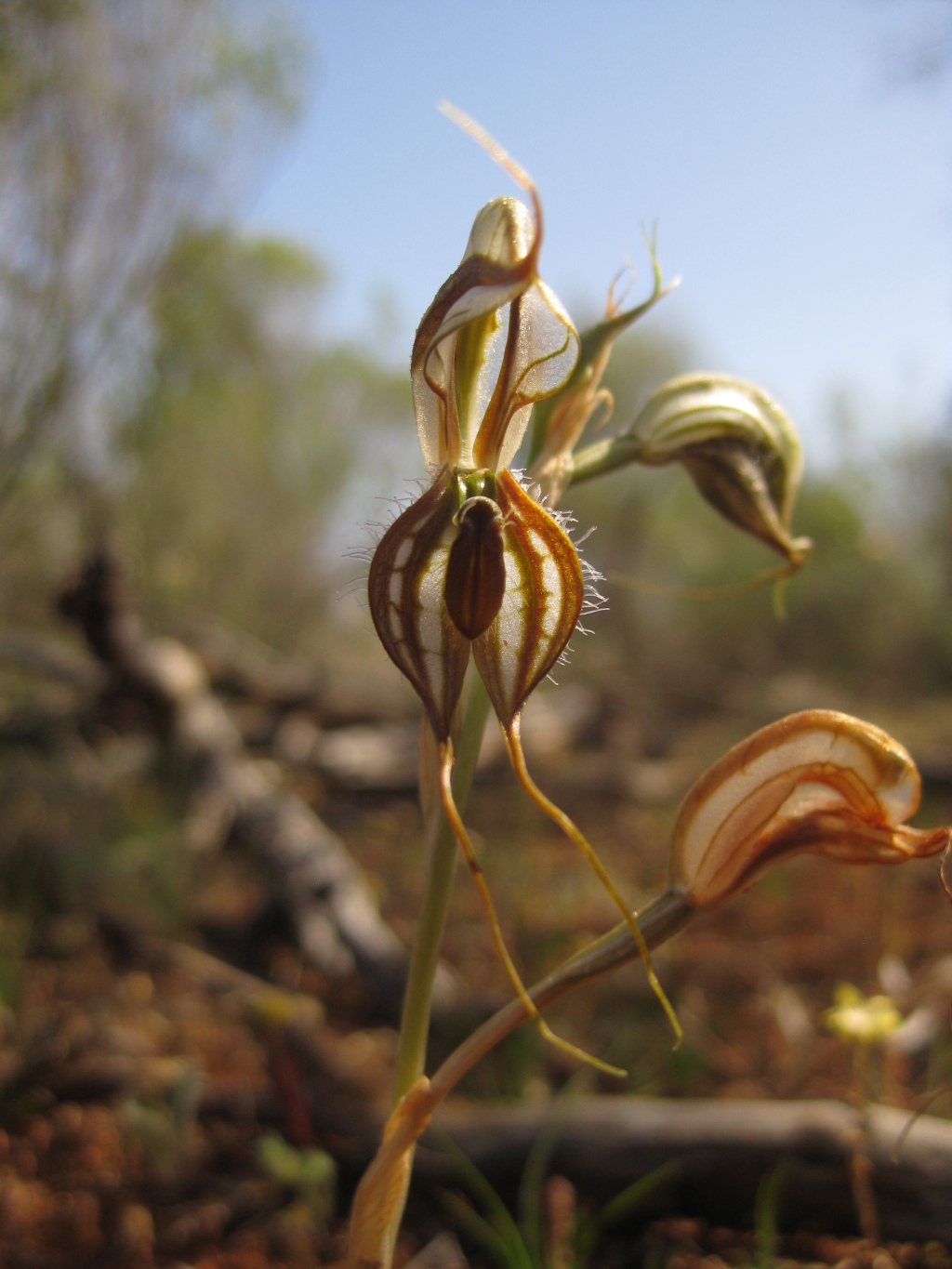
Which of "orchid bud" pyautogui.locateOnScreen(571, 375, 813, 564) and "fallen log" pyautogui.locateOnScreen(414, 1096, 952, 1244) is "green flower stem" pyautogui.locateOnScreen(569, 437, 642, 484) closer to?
"orchid bud" pyautogui.locateOnScreen(571, 375, 813, 564)

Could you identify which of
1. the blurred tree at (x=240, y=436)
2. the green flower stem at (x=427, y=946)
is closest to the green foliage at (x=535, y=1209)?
the green flower stem at (x=427, y=946)

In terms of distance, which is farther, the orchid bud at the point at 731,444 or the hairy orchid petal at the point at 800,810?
the orchid bud at the point at 731,444

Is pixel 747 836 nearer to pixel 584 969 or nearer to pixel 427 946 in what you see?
pixel 584 969

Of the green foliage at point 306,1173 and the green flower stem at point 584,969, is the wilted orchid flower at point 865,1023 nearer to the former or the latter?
the green flower stem at point 584,969

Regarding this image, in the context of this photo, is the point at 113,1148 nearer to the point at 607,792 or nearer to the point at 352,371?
the point at 607,792

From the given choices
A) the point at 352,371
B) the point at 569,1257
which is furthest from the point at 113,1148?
the point at 352,371

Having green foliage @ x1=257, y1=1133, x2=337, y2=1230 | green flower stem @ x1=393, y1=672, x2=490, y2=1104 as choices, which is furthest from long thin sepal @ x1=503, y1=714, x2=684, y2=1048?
green foliage @ x1=257, y1=1133, x2=337, y2=1230
